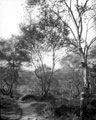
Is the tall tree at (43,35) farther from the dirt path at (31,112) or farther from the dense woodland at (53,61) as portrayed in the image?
the dirt path at (31,112)

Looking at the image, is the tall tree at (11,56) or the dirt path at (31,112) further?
the tall tree at (11,56)

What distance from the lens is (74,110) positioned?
9781 millimetres

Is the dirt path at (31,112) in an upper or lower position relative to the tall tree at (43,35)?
lower

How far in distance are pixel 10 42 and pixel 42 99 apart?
527 inches

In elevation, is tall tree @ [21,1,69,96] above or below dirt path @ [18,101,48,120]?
above

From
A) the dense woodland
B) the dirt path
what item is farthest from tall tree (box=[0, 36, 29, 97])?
the dirt path

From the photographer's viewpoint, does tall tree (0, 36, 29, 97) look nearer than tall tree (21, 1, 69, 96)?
No

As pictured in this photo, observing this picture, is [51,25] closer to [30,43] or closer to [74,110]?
[74,110]

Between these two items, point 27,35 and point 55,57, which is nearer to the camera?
point 27,35

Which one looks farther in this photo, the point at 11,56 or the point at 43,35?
the point at 11,56

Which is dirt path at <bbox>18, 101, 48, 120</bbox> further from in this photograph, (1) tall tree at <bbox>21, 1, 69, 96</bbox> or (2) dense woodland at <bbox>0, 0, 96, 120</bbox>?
(1) tall tree at <bbox>21, 1, 69, 96</bbox>

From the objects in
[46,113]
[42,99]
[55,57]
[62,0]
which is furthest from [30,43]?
[46,113]

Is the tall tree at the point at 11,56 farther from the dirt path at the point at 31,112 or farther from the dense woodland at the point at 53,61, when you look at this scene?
the dirt path at the point at 31,112

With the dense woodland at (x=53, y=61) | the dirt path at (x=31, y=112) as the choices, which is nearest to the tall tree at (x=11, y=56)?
the dense woodland at (x=53, y=61)
